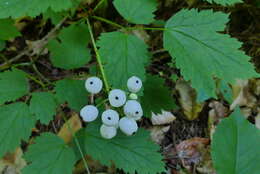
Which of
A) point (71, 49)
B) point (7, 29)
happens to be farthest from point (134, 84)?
point (7, 29)

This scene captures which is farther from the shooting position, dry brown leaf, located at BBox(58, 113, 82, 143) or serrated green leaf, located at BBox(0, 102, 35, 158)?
dry brown leaf, located at BBox(58, 113, 82, 143)

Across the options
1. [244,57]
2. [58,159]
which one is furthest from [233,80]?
[58,159]

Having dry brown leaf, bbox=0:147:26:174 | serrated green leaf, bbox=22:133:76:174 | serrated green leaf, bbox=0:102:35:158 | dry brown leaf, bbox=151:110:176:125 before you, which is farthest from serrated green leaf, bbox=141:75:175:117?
dry brown leaf, bbox=0:147:26:174

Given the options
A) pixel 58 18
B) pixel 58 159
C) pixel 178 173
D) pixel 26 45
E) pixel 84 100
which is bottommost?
pixel 178 173

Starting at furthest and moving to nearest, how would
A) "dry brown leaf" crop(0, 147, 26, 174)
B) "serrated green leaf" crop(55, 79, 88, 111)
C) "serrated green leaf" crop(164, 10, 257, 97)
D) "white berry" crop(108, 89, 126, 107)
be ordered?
1. "dry brown leaf" crop(0, 147, 26, 174)
2. "serrated green leaf" crop(55, 79, 88, 111)
3. "serrated green leaf" crop(164, 10, 257, 97)
4. "white berry" crop(108, 89, 126, 107)

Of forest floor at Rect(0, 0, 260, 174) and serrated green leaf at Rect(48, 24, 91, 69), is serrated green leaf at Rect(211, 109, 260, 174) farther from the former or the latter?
serrated green leaf at Rect(48, 24, 91, 69)

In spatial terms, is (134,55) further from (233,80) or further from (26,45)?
(26,45)
